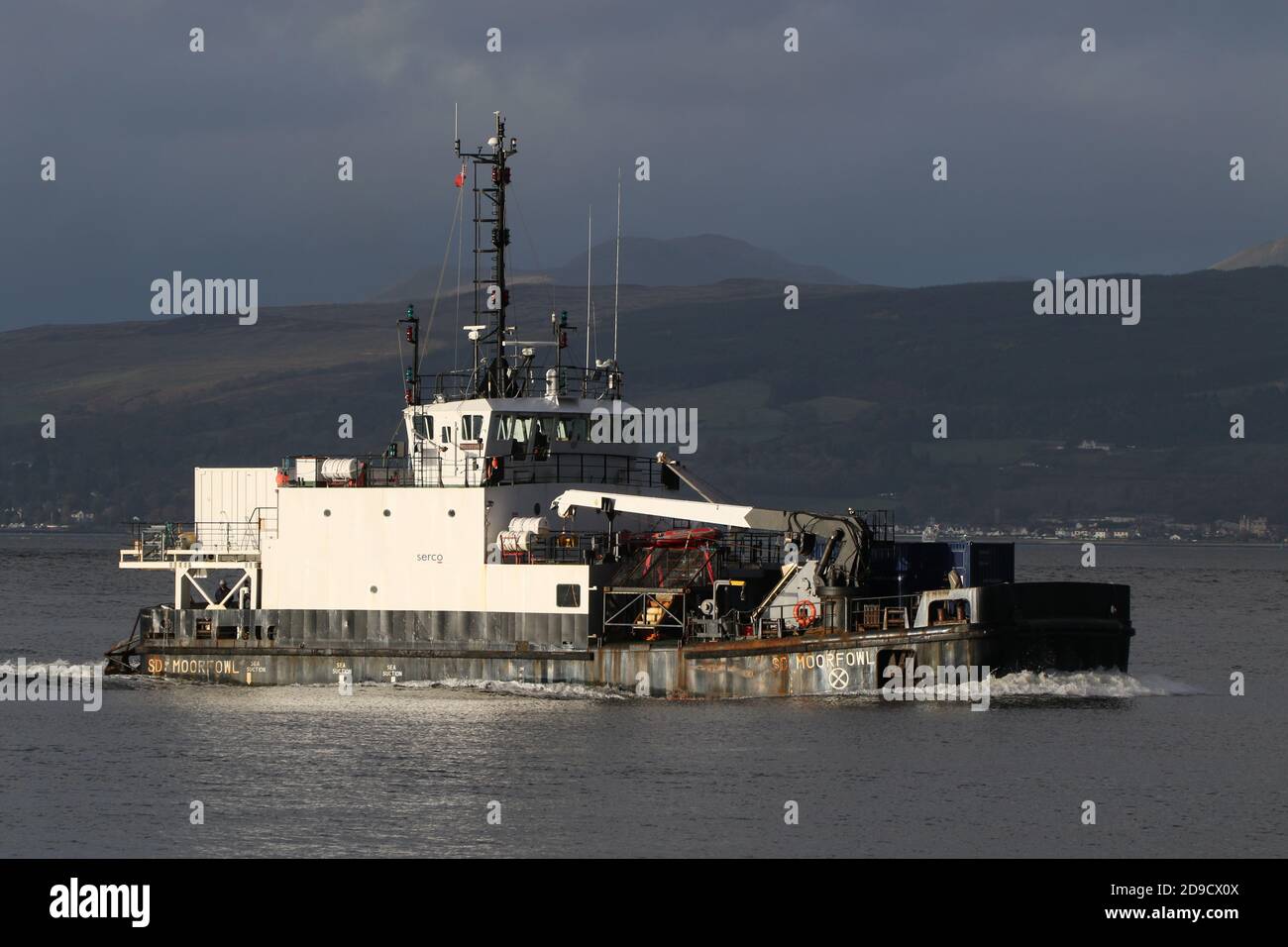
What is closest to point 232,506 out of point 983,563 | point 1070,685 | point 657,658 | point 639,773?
point 657,658

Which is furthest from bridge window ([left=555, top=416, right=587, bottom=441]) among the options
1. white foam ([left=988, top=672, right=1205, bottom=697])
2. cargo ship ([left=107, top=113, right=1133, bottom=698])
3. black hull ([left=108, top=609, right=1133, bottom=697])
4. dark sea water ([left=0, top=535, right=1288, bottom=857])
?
white foam ([left=988, top=672, right=1205, bottom=697])

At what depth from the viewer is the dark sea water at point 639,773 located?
1229 inches

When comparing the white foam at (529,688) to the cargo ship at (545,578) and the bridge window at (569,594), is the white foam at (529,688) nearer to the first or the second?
the cargo ship at (545,578)

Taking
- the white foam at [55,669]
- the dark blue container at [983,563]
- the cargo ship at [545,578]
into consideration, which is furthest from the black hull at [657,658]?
the white foam at [55,669]

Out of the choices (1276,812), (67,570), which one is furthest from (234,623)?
(67,570)

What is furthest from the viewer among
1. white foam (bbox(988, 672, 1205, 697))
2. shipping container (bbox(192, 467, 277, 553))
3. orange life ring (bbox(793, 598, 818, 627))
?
shipping container (bbox(192, 467, 277, 553))

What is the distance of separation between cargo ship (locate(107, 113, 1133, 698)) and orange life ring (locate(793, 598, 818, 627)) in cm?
5

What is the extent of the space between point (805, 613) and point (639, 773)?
925 centimetres

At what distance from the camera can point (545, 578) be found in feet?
147

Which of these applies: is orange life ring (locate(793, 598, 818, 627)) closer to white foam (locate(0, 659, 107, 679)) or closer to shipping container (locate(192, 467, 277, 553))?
shipping container (locate(192, 467, 277, 553))

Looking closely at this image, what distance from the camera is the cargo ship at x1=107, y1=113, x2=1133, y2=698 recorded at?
43.2 metres

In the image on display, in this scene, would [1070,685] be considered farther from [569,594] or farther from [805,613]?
[569,594]

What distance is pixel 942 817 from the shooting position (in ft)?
107

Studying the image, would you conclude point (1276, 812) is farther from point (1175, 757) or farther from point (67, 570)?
point (67, 570)
